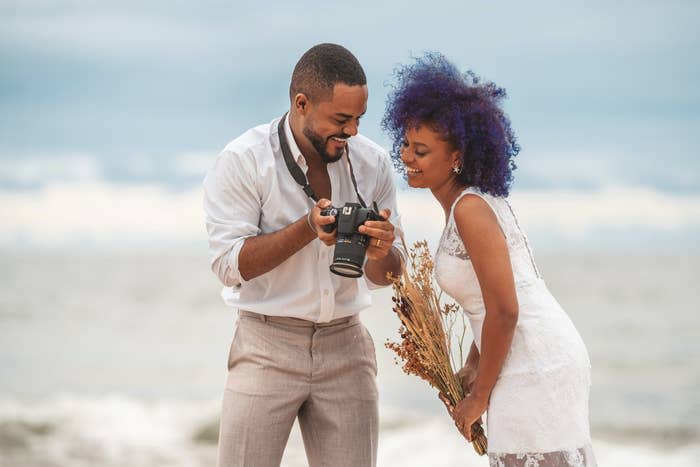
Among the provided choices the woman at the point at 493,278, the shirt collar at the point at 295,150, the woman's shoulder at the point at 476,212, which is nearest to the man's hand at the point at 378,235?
the woman at the point at 493,278

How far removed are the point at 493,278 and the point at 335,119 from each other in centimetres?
101

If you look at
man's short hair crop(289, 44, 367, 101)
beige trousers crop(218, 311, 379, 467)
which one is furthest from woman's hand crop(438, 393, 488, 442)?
man's short hair crop(289, 44, 367, 101)

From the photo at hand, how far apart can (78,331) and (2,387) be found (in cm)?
658

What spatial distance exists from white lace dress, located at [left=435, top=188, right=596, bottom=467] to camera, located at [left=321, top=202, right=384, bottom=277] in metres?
0.30

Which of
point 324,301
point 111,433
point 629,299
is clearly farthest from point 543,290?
point 629,299

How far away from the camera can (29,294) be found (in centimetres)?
2769

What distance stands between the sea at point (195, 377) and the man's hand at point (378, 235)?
598 cm

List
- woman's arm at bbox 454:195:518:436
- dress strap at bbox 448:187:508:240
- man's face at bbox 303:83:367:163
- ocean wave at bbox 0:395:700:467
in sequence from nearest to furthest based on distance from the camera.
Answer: woman's arm at bbox 454:195:518:436, dress strap at bbox 448:187:508:240, man's face at bbox 303:83:367:163, ocean wave at bbox 0:395:700:467

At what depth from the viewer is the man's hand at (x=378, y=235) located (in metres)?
3.18

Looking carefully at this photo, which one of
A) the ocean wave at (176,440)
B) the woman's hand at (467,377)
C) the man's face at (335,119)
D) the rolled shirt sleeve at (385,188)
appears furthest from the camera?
the ocean wave at (176,440)

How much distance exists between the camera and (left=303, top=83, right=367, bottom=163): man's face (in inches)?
138

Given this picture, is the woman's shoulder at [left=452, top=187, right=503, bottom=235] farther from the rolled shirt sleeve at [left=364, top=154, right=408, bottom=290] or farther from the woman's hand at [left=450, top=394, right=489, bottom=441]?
the rolled shirt sleeve at [left=364, top=154, right=408, bottom=290]

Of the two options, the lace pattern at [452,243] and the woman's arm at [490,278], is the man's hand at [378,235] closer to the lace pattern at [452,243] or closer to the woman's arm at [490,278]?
the lace pattern at [452,243]

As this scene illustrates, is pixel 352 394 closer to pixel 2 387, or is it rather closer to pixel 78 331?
pixel 2 387
